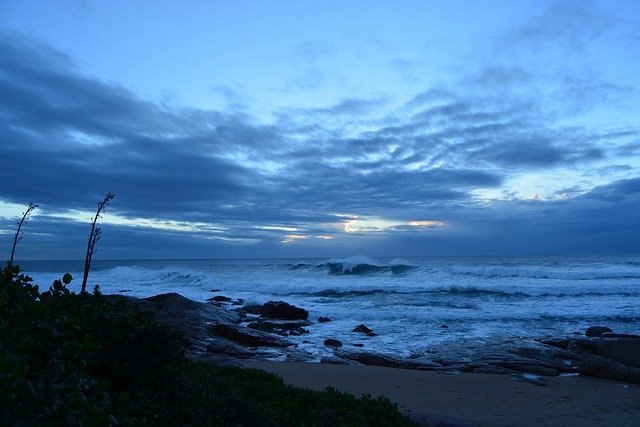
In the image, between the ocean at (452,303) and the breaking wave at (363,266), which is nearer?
the ocean at (452,303)

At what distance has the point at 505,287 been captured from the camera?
40.1m

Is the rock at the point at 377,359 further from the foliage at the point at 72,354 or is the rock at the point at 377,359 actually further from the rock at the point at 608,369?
the foliage at the point at 72,354

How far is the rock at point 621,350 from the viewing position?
604 inches

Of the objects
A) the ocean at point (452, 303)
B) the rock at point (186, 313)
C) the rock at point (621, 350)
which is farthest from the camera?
the ocean at point (452, 303)

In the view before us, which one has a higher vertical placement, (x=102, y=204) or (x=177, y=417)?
(x=102, y=204)

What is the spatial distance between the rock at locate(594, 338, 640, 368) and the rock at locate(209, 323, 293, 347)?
1155cm

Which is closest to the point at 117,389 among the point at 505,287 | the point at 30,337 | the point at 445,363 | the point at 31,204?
the point at 30,337

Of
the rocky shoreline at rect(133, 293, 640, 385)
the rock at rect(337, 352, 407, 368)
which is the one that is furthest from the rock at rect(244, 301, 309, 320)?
the rock at rect(337, 352, 407, 368)

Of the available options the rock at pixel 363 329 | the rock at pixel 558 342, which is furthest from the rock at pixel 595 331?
the rock at pixel 363 329

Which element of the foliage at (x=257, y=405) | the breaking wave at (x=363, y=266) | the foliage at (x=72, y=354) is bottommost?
the foliage at (x=257, y=405)

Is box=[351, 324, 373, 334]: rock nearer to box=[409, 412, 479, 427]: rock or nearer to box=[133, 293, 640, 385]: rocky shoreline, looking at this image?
box=[133, 293, 640, 385]: rocky shoreline

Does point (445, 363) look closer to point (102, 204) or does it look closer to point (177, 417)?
point (177, 417)

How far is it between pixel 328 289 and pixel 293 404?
37.6 metres

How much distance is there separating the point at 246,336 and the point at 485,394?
10220 millimetres
